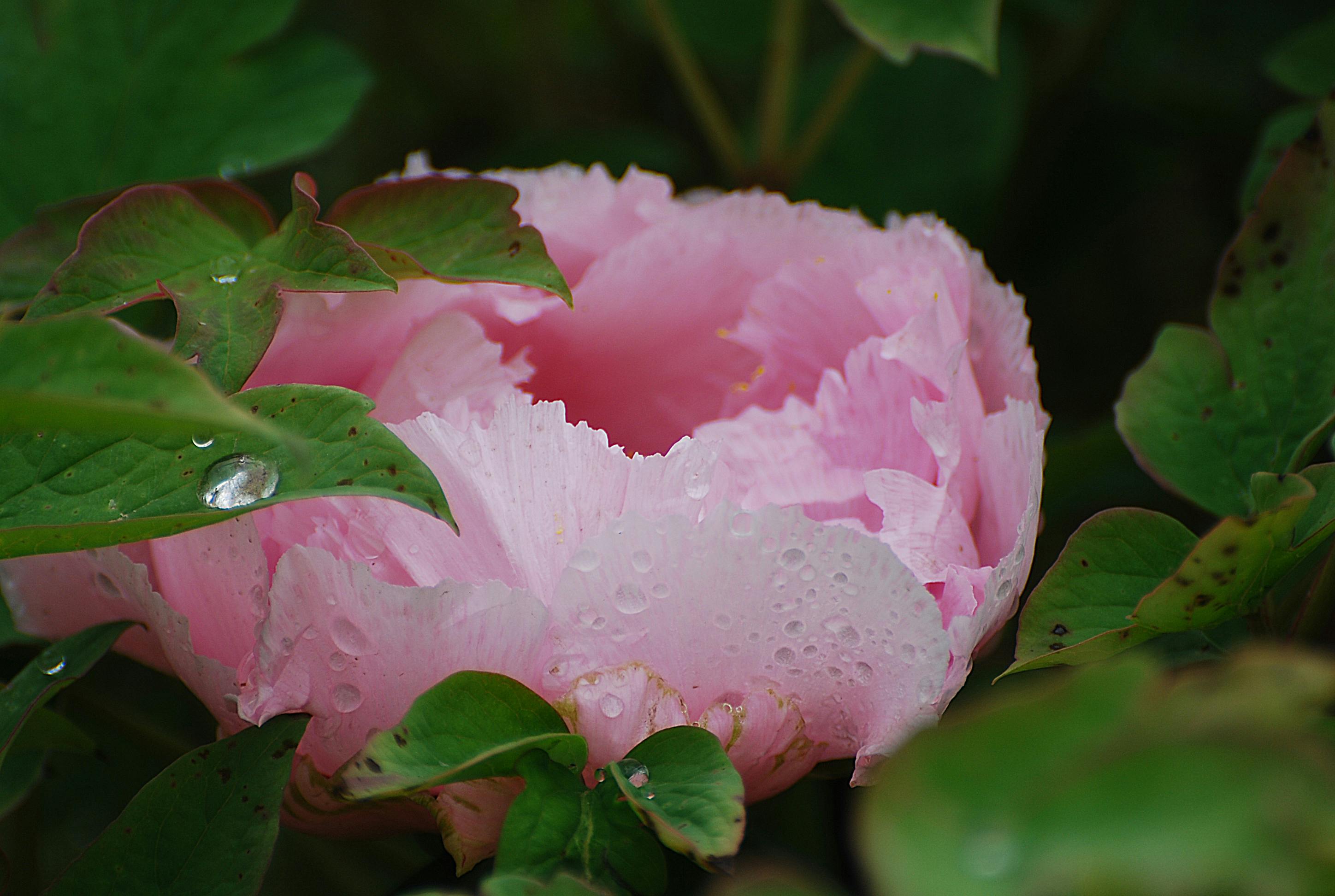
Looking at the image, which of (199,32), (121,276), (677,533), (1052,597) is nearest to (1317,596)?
(1052,597)

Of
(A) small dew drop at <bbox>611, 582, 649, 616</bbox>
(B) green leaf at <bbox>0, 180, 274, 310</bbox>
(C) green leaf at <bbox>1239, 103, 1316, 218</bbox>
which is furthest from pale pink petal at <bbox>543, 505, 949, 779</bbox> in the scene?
(C) green leaf at <bbox>1239, 103, 1316, 218</bbox>

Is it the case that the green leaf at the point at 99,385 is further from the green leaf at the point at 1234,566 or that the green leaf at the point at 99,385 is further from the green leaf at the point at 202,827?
the green leaf at the point at 1234,566

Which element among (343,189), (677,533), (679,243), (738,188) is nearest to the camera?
(677,533)

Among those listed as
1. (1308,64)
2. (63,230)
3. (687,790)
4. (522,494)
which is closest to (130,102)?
(63,230)

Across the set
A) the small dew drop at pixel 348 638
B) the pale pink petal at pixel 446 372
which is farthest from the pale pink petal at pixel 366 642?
the pale pink petal at pixel 446 372

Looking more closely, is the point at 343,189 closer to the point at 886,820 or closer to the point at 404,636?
the point at 404,636

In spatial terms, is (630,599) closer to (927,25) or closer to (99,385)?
(99,385)
